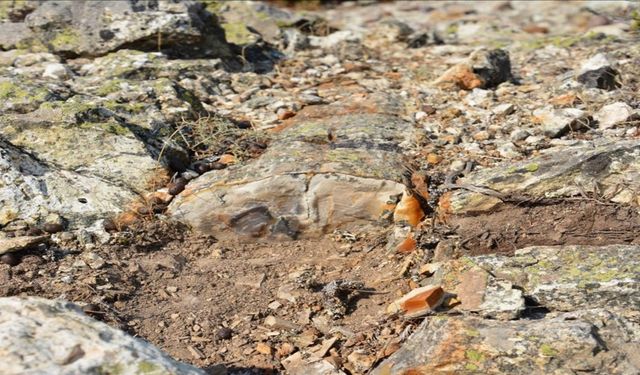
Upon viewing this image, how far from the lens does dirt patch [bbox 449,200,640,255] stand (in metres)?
4.09

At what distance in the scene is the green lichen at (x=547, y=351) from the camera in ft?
10.4

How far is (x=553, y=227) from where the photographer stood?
4188mm

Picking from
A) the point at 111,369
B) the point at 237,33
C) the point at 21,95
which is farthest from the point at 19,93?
the point at 111,369

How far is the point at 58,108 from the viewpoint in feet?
17.2

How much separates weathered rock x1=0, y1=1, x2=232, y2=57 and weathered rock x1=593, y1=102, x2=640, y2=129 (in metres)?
3.37

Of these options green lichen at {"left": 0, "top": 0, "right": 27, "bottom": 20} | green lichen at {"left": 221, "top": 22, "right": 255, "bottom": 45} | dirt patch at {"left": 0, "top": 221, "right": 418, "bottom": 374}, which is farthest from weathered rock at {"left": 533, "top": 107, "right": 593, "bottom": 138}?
green lichen at {"left": 0, "top": 0, "right": 27, "bottom": 20}

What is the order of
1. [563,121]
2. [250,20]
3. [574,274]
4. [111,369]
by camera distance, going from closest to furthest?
1. [111,369]
2. [574,274]
3. [563,121]
4. [250,20]

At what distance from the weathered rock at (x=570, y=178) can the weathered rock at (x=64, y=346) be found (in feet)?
7.05

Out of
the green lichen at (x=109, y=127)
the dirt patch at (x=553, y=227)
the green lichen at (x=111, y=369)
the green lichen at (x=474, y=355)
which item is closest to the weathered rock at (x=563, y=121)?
the dirt patch at (x=553, y=227)

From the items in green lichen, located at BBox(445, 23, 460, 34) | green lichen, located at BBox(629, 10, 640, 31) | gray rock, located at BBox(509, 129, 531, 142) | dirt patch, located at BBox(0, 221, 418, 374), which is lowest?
green lichen, located at BBox(445, 23, 460, 34)

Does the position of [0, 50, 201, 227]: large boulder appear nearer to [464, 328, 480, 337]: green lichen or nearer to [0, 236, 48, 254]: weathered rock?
[0, 236, 48, 254]: weathered rock

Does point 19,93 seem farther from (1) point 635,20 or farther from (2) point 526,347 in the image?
(1) point 635,20

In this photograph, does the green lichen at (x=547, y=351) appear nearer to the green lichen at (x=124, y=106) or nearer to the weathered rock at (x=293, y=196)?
the weathered rock at (x=293, y=196)

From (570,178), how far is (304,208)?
1.47 m
